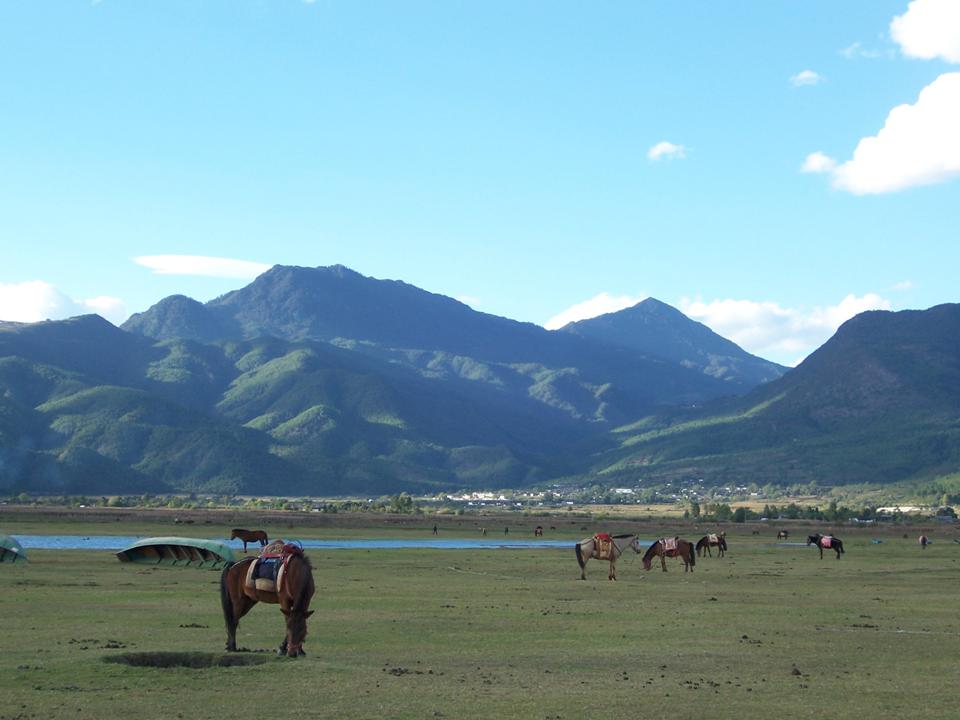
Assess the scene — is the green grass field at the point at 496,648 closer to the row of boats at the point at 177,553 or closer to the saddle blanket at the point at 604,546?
the saddle blanket at the point at 604,546

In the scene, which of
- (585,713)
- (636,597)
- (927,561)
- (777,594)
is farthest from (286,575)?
(927,561)

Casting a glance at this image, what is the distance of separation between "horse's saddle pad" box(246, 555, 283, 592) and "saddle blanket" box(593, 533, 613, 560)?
3247 cm

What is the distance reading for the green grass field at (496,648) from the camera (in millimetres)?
21984

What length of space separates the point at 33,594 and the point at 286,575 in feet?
63.6

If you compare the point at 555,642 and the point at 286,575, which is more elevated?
the point at 286,575

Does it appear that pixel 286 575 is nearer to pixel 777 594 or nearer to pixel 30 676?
pixel 30 676

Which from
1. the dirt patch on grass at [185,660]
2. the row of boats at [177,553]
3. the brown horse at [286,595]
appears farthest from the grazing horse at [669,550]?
the dirt patch on grass at [185,660]

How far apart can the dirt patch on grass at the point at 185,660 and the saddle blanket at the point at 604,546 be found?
32.7m

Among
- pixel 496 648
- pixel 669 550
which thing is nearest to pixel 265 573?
pixel 496 648

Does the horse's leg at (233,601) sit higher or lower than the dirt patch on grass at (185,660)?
higher

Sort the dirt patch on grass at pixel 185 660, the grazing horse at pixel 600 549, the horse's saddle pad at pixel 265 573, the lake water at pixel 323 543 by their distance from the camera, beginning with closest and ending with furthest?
the dirt patch on grass at pixel 185 660 < the horse's saddle pad at pixel 265 573 < the grazing horse at pixel 600 549 < the lake water at pixel 323 543

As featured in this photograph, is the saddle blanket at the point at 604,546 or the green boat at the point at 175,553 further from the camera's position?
the green boat at the point at 175,553

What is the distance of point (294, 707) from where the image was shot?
70.0 feet

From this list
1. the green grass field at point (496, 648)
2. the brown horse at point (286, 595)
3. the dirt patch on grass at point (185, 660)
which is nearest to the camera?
the green grass field at point (496, 648)
